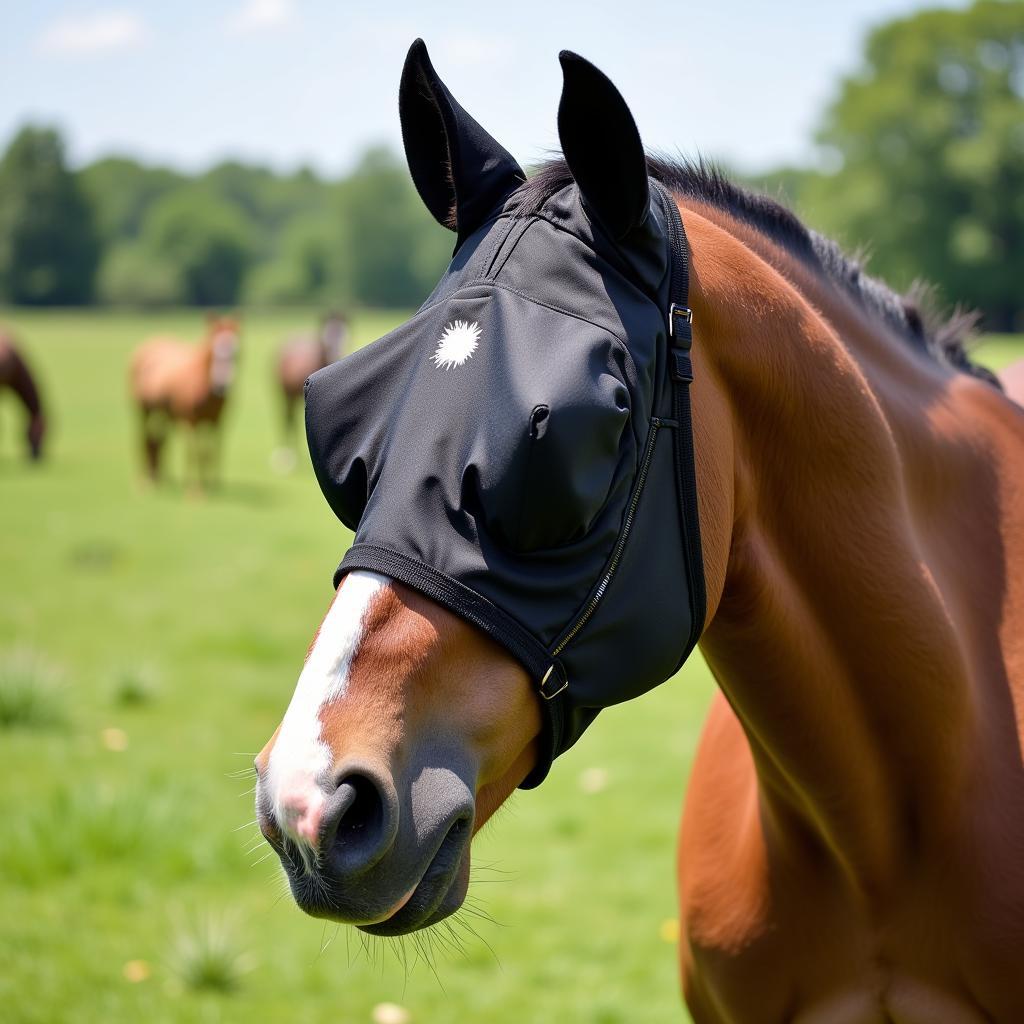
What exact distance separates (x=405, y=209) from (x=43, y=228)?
32793 mm

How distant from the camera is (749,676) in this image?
5.97 feet

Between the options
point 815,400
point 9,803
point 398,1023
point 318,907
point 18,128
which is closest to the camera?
point 318,907

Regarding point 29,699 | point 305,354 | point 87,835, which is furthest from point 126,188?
point 87,835

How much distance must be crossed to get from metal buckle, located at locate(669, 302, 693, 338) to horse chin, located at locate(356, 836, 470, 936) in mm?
778

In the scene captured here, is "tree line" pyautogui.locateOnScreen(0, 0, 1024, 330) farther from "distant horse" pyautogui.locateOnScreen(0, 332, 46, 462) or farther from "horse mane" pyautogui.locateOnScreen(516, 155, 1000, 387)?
"distant horse" pyautogui.locateOnScreen(0, 332, 46, 462)

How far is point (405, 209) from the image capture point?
97.6m

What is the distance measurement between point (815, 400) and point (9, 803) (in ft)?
15.0

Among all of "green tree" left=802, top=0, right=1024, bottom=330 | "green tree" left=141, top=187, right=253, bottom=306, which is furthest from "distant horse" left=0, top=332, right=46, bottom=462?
"green tree" left=141, top=187, right=253, bottom=306

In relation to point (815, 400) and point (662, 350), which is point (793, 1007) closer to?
point (815, 400)

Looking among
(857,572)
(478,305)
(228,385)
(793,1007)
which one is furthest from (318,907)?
(228,385)

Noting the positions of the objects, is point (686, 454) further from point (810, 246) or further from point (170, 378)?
point (170, 378)

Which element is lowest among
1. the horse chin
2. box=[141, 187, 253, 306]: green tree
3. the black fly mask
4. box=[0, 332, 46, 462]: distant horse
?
box=[141, 187, 253, 306]: green tree

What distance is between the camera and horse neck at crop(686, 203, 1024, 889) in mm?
1729

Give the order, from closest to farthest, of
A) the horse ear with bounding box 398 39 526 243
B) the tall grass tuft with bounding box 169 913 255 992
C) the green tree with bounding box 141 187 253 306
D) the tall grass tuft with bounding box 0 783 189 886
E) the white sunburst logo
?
the white sunburst logo
the horse ear with bounding box 398 39 526 243
the tall grass tuft with bounding box 169 913 255 992
the tall grass tuft with bounding box 0 783 189 886
the green tree with bounding box 141 187 253 306
